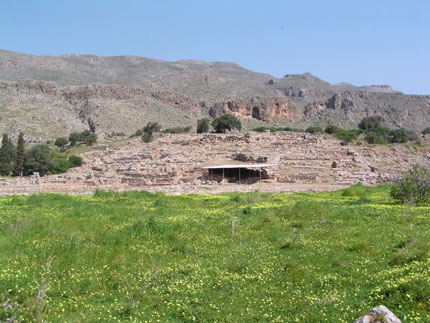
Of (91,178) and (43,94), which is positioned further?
(43,94)

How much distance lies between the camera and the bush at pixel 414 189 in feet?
49.4

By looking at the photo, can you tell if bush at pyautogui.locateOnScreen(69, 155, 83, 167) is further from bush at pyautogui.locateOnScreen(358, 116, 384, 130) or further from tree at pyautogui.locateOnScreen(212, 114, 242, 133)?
bush at pyautogui.locateOnScreen(358, 116, 384, 130)

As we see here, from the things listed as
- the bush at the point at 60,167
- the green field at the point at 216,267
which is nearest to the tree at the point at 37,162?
the bush at the point at 60,167

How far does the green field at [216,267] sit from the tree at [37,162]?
26118 mm

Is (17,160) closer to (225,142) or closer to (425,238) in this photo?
(225,142)

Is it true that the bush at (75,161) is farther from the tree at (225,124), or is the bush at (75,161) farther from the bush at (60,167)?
the tree at (225,124)

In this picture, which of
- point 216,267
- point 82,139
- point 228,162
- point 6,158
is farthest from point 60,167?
point 216,267

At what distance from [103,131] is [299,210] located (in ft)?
217

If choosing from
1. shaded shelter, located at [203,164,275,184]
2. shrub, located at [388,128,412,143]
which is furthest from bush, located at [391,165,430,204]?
shrub, located at [388,128,412,143]

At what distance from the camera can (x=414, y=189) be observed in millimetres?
15469

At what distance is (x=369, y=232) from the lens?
31.4 ft

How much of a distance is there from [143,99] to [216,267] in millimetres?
93867

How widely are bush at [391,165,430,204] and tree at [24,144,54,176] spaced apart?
101ft

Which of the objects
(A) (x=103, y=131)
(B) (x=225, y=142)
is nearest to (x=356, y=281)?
(B) (x=225, y=142)
